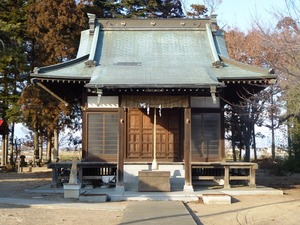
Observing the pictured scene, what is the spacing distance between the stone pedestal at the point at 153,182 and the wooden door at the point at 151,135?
2.28 metres

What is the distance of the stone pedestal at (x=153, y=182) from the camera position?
14680mm

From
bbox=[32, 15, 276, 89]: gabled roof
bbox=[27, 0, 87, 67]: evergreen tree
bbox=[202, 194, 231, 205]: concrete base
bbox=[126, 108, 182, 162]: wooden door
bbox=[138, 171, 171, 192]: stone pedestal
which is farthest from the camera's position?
bbox=[27, 0, 87, 67]: evergreen tree

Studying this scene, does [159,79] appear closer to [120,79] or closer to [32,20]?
[120,79]

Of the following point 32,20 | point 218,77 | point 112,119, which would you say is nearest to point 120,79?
point 112,119

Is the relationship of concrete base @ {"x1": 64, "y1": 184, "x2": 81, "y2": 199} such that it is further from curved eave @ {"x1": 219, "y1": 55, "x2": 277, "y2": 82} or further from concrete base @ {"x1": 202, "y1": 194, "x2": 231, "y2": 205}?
curved eave @ {"x1": 219, "y1": 55, "x2": 277, "y2": 82}

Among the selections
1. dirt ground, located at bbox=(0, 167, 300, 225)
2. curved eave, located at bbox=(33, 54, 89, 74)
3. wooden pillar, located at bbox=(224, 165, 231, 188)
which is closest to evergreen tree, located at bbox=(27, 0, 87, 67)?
curved eave, located at bbox=(33, 54, 89, 74)

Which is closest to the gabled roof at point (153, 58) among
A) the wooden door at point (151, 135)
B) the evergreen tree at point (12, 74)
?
the wooden door at point (151, 135)

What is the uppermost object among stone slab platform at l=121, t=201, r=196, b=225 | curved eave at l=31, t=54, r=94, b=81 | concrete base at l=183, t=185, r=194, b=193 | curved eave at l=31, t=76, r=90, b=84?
curved eave at l=31, t=54, r=94, b=81

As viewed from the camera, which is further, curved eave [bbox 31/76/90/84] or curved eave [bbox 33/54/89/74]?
curved eave [bbox 33/54/89/74]

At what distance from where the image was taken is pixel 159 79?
1505cm

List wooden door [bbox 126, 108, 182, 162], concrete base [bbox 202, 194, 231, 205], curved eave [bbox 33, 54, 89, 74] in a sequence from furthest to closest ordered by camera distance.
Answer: wooden door [bbox 126, 108, 182, 162]
curved eave [bbox 33, 54, 89, 74]
concrete base [bbox 202, 194, 231, 205]

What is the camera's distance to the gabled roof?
49.6 ft

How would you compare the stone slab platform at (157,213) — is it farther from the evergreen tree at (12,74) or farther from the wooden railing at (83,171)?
the evergreen tree at (12,74)

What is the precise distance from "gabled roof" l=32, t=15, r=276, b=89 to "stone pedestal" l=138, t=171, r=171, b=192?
3.02m
